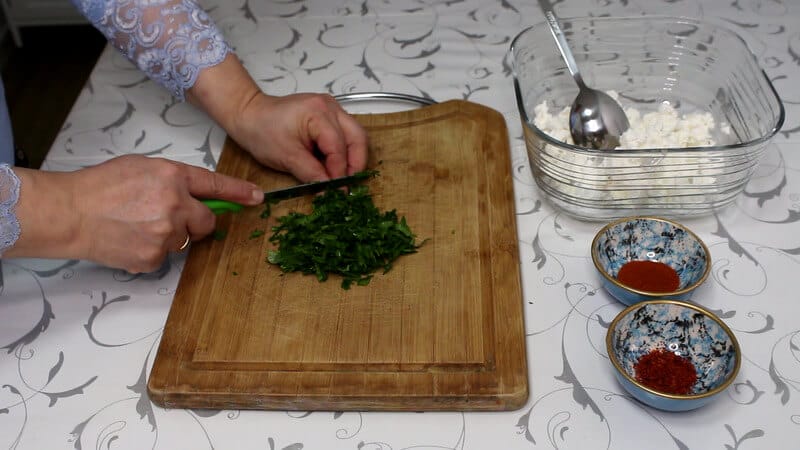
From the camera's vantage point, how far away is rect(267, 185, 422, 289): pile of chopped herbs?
994 mm

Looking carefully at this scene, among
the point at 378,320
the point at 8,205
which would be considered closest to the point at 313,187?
the point at 378,320

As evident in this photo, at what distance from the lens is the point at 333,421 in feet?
2.85

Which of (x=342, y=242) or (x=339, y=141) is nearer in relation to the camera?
(x=342, y=242)

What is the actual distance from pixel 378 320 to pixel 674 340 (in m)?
0.36

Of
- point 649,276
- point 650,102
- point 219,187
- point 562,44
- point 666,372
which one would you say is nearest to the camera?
point 666,372

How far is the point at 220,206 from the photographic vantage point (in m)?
1.06

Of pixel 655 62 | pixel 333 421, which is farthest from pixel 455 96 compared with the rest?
pixel 333 421

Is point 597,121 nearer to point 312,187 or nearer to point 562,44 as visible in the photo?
point 562,44

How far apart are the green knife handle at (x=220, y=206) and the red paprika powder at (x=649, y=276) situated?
21.8 inches

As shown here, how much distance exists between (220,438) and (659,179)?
66 cm

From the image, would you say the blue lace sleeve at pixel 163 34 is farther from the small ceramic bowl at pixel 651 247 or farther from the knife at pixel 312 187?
the small ceramic bowl at pixel 651 247

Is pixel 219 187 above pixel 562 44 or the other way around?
the other way around

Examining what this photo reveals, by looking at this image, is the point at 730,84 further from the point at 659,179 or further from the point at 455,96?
the point at 455,96

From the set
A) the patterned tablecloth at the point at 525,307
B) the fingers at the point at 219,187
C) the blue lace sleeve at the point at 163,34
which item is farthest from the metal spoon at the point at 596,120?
the blue lace sleeve at the point at 163,34
